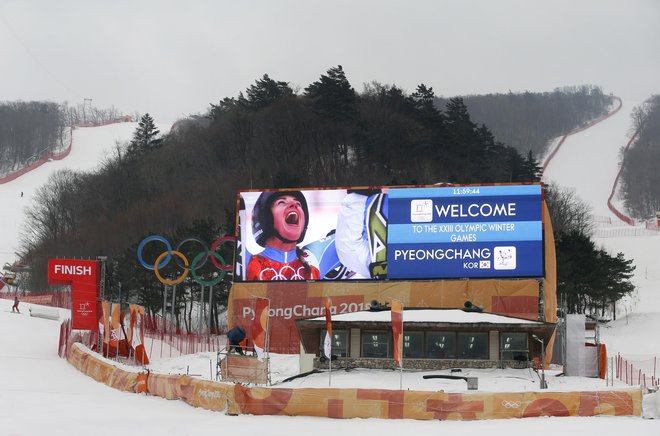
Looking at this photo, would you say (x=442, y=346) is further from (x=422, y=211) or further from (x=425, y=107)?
(x=425, y=107)

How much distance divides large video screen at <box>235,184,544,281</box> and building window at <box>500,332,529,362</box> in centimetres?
774

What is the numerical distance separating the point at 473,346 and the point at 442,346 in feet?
3.51

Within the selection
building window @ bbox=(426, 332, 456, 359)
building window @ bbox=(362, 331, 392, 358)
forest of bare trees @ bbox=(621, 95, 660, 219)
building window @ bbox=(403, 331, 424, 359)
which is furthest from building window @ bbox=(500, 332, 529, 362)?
forest of bare trees @ bbox=(621, 95, 660, 219)

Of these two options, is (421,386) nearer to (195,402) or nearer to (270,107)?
(195,402)

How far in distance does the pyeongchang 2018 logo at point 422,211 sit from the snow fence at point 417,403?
21.2m

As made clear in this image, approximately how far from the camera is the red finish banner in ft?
157

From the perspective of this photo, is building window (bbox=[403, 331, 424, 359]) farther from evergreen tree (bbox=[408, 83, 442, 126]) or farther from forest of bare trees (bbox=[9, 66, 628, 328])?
evergreen tree (bbox=[408, 83, 442, 126])

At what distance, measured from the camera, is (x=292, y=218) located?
50.1 m

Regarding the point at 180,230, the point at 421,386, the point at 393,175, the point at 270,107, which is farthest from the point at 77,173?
the point at 421,386

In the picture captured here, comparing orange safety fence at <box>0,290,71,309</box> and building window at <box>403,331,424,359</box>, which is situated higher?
orange safety fence at <box>0,290,71,309</box>

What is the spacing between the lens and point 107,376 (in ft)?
117

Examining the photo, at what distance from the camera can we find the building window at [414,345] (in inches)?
1551

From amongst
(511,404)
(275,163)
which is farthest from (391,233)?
(275,163)

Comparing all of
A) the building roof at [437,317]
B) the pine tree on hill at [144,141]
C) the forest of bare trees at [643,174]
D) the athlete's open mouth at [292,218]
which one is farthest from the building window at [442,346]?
the forest of bare trees at [643,174]
